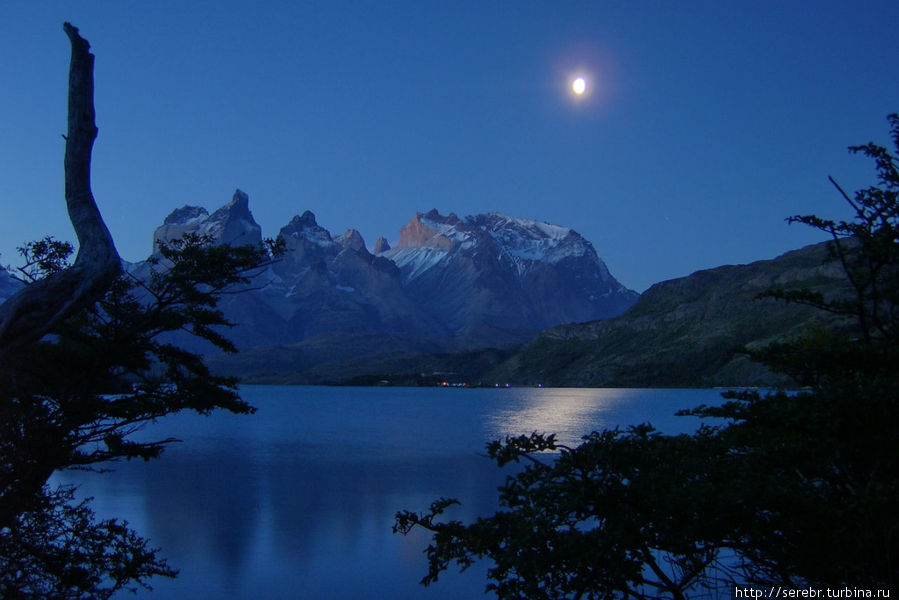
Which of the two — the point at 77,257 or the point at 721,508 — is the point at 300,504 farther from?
the point at 77,257

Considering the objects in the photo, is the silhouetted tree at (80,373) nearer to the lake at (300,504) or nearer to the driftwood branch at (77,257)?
the driftwood branch at (77,257)

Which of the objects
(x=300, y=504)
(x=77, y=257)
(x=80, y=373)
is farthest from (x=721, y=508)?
(x=300, y=504)

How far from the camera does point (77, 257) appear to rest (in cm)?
812

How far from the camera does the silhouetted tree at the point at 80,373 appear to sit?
809cm

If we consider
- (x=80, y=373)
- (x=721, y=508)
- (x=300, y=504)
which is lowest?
(x=300, y=504)

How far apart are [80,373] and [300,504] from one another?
3026 centimetres

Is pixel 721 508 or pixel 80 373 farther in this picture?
pixel 80 373

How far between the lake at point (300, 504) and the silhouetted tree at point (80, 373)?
7.13 metres

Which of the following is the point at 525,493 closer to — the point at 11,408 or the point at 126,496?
the point at 11,408

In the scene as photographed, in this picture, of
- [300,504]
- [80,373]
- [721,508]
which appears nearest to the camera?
[721,508]

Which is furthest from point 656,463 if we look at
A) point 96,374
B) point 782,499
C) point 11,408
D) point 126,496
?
point 126,496

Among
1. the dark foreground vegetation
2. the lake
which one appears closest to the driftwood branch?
the dark foreground vegetation

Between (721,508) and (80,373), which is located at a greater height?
(80,373)

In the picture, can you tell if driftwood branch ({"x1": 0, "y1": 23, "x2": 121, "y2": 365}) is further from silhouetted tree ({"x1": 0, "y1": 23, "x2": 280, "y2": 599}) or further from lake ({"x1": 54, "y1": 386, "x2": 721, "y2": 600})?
lake ({"x1": 54, "y1": 386, "x2": 721, "y2": 600})
